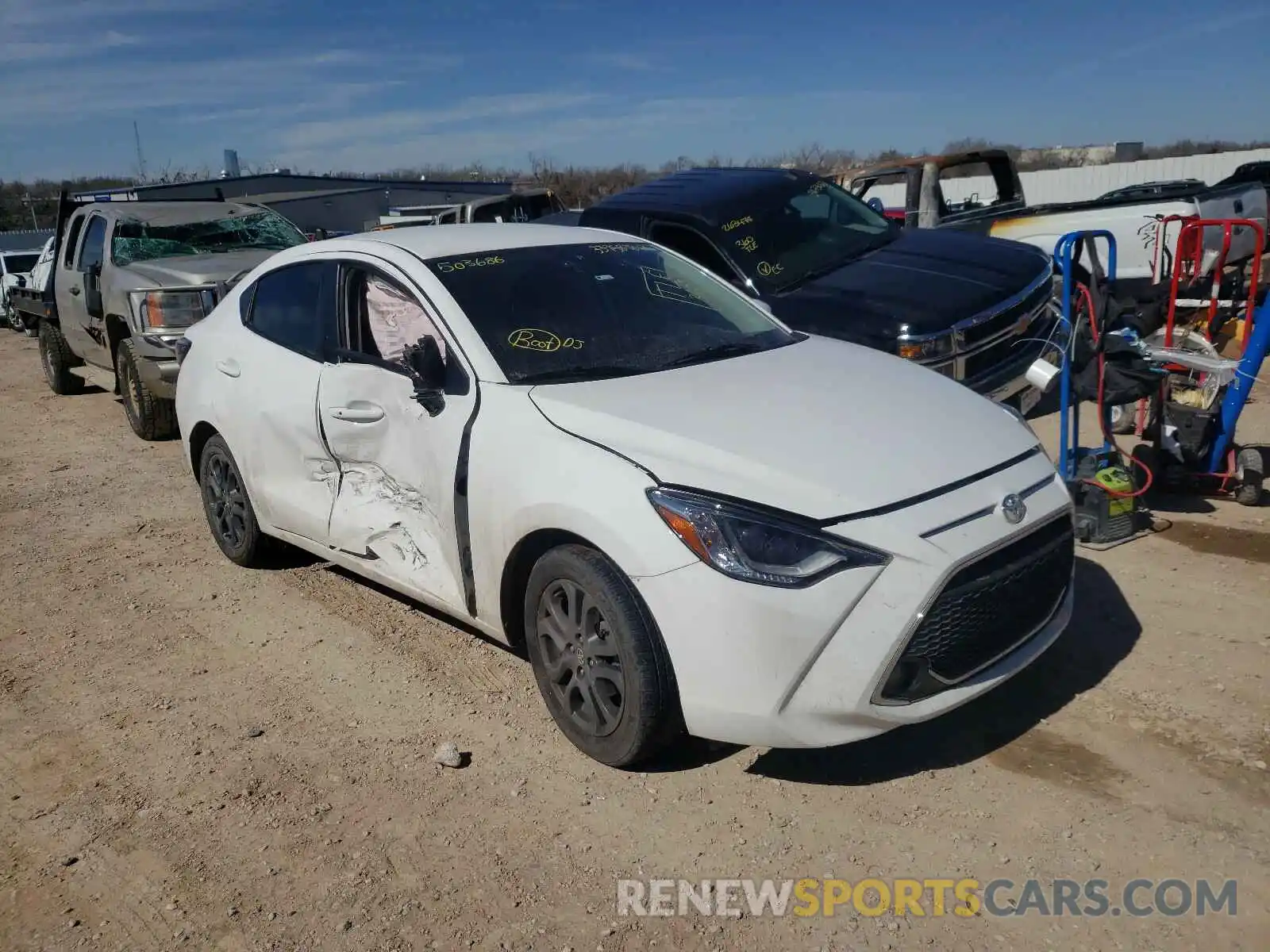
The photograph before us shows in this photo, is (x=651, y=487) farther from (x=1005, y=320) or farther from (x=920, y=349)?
(x=1005, y=320)

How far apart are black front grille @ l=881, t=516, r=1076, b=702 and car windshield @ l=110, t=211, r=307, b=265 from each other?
8.23 meters

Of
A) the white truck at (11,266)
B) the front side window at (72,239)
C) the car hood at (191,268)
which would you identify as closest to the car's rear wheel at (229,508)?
the car hood at (191,268)

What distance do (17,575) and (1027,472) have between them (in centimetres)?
552

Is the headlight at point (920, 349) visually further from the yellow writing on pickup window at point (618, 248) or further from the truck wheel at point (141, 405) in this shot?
the truck wheel at point (141, 405)

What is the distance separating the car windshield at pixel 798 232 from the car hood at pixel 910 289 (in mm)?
165

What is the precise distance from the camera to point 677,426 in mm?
3389

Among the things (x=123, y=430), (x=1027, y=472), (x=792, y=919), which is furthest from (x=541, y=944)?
(x=123, y=430)

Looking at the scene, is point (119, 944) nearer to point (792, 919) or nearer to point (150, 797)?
point (150, 797)

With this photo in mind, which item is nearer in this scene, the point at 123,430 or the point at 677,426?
the point at 677,426

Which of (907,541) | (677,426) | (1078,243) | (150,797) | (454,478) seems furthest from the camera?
(1078,243)

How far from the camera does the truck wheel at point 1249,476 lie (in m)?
5.59

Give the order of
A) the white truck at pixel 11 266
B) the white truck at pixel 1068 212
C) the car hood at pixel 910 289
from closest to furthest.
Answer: the car hood at pixel 910 289 < the white truck at pixel 1068 212 < the white truck at pixel 11 266

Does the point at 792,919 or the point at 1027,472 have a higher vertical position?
the point at 1027,472

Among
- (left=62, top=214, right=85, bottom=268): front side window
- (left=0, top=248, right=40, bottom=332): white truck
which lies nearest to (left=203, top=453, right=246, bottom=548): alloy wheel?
(left=62, top=214, right=85, bottom=268): front side window
